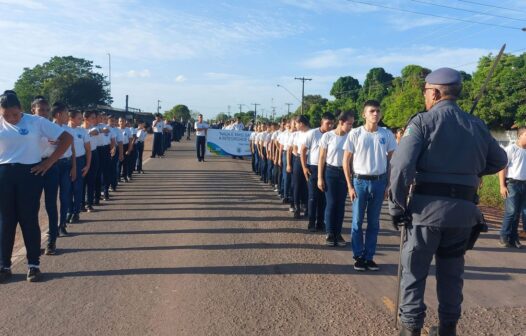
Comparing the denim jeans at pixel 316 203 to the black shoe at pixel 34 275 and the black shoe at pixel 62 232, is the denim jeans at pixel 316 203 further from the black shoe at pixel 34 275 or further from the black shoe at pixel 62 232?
the black shoe at pixel 34 275

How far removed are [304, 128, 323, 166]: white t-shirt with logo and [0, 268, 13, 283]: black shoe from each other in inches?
197

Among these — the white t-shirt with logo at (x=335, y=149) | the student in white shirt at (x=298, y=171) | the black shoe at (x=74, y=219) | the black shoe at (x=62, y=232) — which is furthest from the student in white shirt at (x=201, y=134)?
the white t-shirt with logo at (x=335, y=149)

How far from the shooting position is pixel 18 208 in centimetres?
557

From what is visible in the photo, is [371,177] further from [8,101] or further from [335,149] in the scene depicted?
[8,101]

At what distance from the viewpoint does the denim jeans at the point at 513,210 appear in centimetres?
798

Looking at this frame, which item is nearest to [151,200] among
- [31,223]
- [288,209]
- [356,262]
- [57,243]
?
[288,209]

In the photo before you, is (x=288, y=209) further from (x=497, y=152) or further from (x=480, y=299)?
(x=497, y=152)

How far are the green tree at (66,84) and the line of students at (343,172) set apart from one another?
194 ft

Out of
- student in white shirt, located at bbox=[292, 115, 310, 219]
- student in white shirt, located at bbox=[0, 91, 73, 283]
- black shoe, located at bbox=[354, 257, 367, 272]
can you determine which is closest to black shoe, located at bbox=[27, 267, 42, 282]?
student in white shirt, located at bbox=[0, 91, 73, 283]

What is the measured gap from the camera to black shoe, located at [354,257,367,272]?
6.07 m

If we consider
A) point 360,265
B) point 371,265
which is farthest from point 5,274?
point 371,265

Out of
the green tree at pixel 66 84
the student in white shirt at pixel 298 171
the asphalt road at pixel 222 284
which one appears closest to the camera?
the asphalt road at pixel 222 284

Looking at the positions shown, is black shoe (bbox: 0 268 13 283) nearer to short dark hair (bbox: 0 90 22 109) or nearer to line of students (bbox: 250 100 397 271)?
short dark hair (bbox: 0 90 22 109)

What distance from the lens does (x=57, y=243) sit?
23.1 ft
